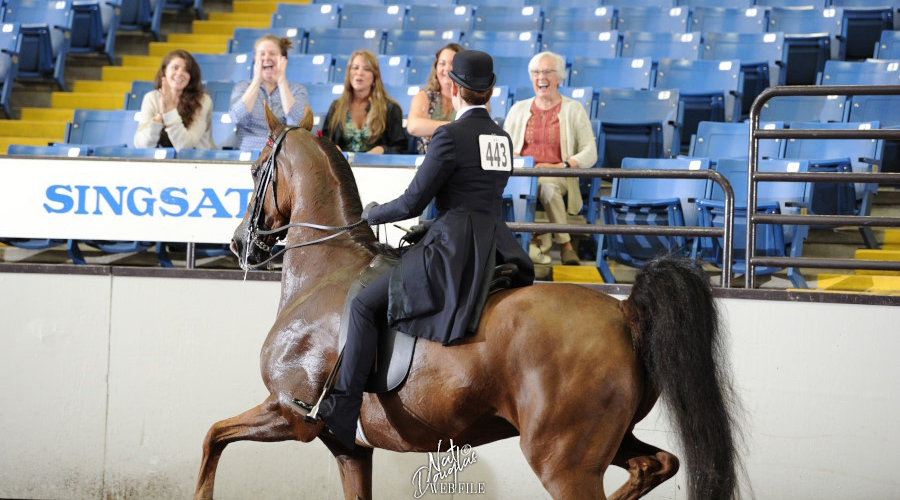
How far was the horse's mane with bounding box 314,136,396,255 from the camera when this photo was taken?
4340 mm

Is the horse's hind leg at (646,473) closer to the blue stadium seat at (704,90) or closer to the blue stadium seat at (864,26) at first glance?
the blue stadium seat at (704,90)

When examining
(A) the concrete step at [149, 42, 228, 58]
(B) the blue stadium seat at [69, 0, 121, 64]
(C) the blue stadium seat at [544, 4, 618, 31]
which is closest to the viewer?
(C) the blue stadium seat at [544, 4, 618, 31]

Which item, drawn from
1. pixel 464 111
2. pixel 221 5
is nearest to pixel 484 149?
pixel 464 111

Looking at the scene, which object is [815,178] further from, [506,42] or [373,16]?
[373,16]

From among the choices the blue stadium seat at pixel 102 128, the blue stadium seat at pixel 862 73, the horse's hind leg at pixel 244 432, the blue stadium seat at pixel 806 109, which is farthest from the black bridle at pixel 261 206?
the blue stadium seat at pixel 862 73

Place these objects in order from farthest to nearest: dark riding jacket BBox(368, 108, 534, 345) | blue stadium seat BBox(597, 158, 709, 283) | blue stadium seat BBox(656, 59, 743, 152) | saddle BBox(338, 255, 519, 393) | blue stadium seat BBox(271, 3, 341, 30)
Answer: blue stadium seat BBox(271, 3, 341, 30)
blue stadium seat BBox(656, 59, 743, 152)
blue stadium seat BBox(597, 158, 709, 283)
saddle BBox(338, 255, 519, 393)
dark riding jacket BBox(368, 108, 534, 345)

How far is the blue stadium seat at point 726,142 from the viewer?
7.74 meters

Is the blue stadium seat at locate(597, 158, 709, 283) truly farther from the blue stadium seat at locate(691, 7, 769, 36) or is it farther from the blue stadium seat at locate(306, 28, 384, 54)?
the blue stadium seat at locate(306, 28, 384, 54)

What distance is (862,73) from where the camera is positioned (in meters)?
8.59

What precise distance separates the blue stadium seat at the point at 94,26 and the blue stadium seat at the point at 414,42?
3518mm

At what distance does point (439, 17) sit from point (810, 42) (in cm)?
412

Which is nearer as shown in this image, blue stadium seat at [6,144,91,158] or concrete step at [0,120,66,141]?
blue stadium seat at [6,144,91,158]

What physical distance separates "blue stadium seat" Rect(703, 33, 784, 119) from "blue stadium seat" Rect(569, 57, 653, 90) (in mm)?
911

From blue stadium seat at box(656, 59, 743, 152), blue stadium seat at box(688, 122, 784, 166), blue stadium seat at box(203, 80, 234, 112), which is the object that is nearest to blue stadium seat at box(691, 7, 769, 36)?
blue stadium seat at box(656, 59, 743, 152)
